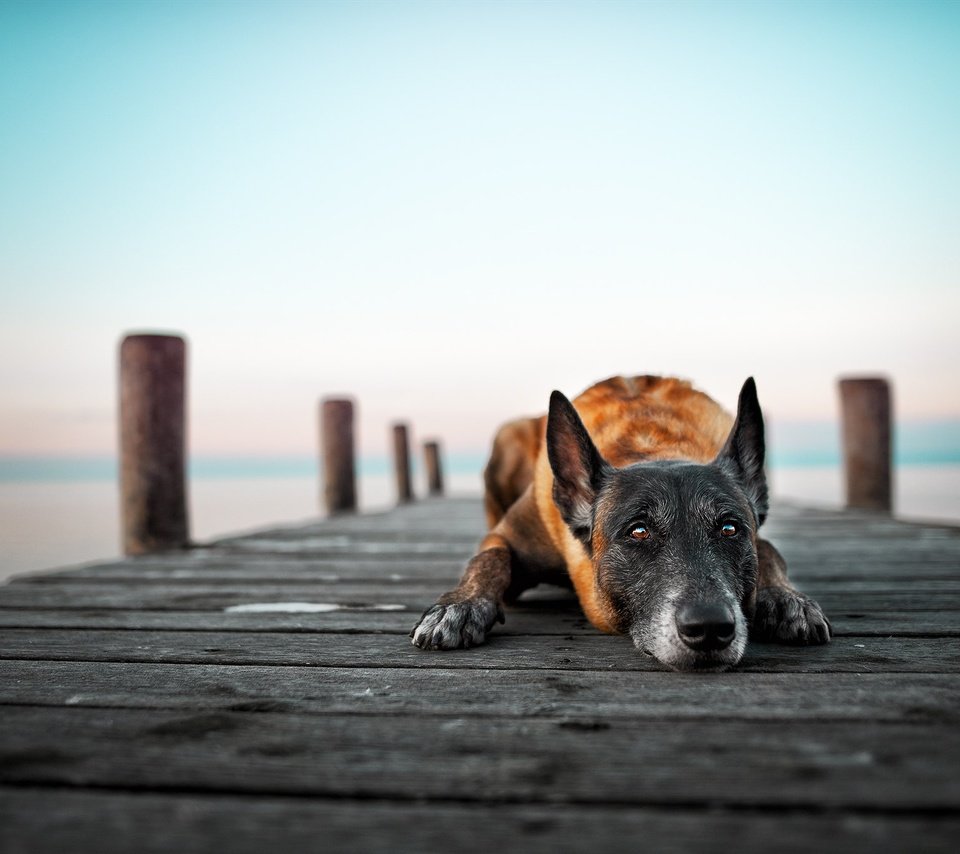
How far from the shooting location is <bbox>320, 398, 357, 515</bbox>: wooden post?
10945mm

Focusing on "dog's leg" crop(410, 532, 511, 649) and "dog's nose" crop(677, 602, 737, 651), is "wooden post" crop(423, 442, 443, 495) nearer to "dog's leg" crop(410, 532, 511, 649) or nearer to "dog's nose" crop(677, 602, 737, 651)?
"dog's leg" crop(410, 532, 511, 649)

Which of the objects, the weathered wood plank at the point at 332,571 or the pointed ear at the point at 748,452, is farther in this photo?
the weathered wood plank at the point at 332,571

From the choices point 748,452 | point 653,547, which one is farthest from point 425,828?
point 748,452

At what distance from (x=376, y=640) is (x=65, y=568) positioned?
3.09 meters


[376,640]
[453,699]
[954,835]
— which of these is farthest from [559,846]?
[376,640]

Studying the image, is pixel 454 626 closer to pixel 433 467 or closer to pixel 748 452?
pixel 748 452

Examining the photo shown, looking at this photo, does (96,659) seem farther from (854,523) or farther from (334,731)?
(854,523)

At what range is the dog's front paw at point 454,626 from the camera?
275cm

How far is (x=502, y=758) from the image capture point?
1662mm

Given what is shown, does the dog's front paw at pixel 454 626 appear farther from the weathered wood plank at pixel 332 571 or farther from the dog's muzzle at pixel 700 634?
the weathered wood plank at pixel 332 571

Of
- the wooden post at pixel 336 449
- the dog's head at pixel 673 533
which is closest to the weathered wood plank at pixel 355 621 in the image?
A: the dog's head at pixel 673 533

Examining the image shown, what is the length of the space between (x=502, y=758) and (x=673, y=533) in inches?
51.6

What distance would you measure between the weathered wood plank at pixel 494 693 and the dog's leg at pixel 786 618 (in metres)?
0.48

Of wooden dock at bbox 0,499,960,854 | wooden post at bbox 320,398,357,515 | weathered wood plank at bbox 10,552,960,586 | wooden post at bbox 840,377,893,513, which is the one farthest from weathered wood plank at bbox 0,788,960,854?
wooden post at bbox 320,398,357,515
